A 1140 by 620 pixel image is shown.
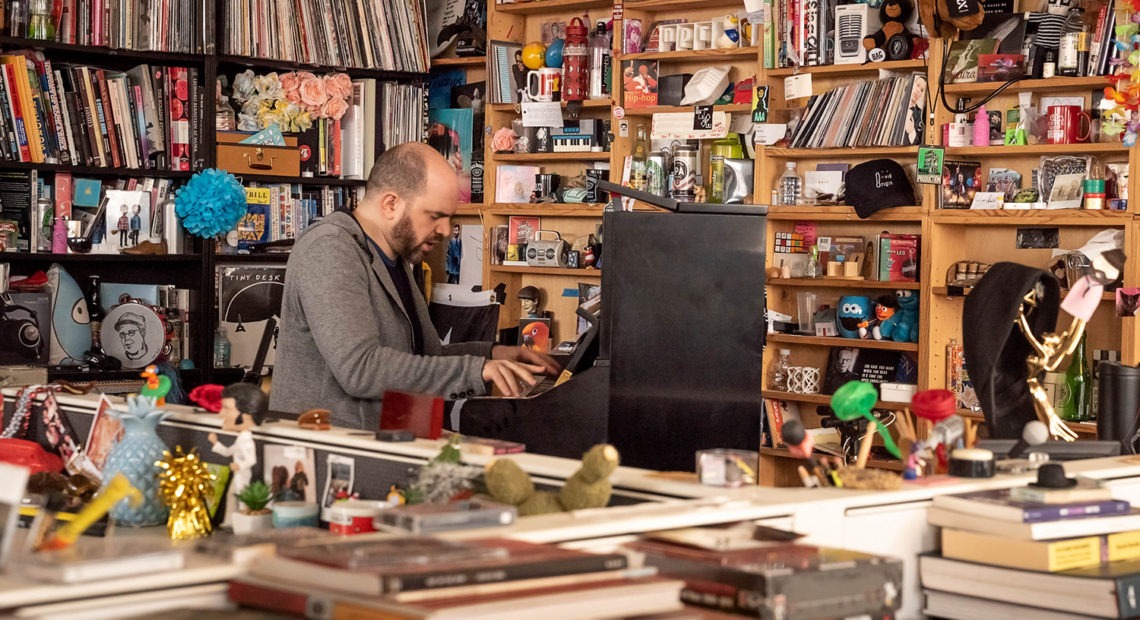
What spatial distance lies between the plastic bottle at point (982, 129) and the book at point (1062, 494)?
3.09m

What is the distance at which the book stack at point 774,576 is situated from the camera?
1725 millimetres

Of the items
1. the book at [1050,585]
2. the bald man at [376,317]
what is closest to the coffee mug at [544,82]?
the bald man at [376,317]

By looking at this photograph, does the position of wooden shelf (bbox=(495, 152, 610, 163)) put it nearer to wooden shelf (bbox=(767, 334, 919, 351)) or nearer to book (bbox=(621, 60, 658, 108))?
book (bbox=(621, 60, 658, 108))

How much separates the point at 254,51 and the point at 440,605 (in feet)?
16.0

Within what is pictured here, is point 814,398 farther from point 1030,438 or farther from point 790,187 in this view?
point 1030,438

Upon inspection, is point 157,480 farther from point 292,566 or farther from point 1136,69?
point 1136,69

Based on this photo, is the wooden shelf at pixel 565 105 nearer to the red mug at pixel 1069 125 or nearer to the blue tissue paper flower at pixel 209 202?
the blue tissue paper flower at pixel 209 202

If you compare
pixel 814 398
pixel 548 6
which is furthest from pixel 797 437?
pixel 548 6

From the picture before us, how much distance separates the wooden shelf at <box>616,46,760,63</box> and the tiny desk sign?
0.69 ft

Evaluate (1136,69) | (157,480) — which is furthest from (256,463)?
(1136,69)

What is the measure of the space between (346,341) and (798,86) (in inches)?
109

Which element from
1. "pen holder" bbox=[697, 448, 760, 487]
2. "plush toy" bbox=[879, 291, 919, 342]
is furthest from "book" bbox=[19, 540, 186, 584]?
"plush toy" bbox=[879, 291, 919, 342]

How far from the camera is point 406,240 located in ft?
12.5

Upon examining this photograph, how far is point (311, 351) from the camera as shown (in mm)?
3568
